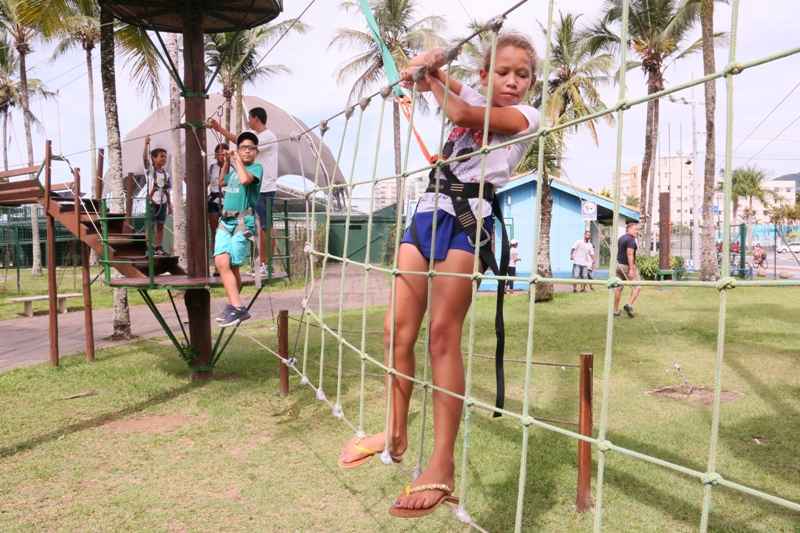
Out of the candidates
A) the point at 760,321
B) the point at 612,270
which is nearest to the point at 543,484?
the point at 612,270

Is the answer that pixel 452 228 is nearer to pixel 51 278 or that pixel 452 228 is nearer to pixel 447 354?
pixel 447 354

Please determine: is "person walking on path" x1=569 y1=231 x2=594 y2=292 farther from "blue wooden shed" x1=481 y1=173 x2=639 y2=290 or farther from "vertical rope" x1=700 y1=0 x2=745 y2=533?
"vertical rope" x1=700 y1=0 x2=745 y2=533

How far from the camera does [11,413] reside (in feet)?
17.9

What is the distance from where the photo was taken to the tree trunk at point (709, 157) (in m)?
13.0

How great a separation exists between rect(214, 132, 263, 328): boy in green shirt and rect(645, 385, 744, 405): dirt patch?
3460mm

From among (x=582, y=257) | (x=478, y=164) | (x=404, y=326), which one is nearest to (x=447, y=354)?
(x=404, y=326)

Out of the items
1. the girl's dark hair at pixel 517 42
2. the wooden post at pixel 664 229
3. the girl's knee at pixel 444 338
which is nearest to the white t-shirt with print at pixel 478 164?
the girl's dark hair at pixel 517 42

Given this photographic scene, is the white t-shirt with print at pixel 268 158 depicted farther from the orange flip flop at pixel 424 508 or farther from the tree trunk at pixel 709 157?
the tree trunk at pixel 709 157

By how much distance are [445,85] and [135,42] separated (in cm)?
1002

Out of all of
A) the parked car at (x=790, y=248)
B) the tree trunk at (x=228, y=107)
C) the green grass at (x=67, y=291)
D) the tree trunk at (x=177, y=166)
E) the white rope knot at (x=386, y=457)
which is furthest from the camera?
the tree trunk at (x=177, y=166)

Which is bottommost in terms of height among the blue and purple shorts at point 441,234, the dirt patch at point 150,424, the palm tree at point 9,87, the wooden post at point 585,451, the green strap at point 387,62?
the dirt patch at point 150,424

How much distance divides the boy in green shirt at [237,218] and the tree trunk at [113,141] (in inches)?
165

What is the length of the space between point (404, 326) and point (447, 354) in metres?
0.20

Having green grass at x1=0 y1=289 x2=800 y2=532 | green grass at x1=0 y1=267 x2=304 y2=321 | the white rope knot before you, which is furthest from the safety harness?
green grass at x1=0 y1=267 x2=304 y2=321
